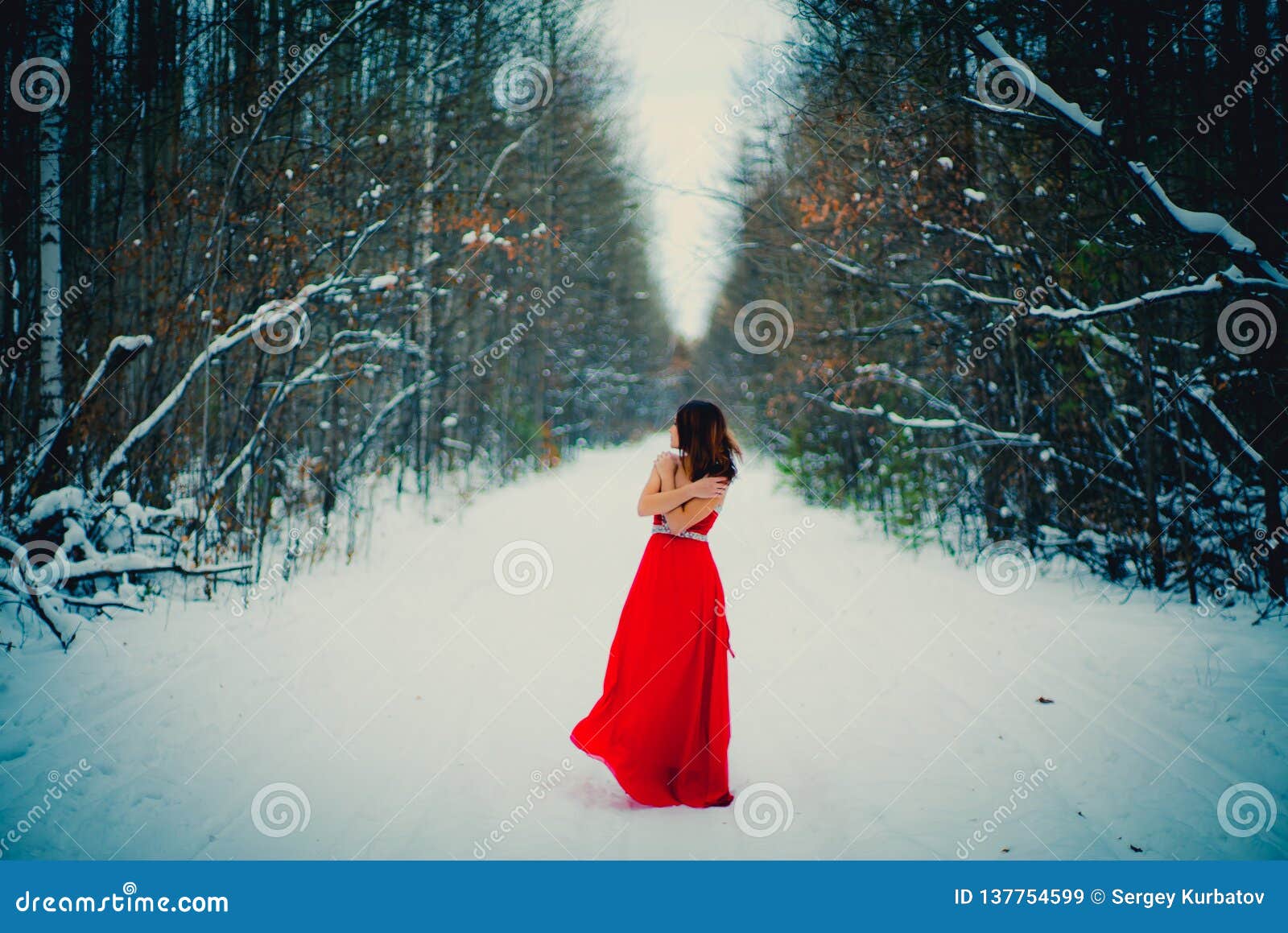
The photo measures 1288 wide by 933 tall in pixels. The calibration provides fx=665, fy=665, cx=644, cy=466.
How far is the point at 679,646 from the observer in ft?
11.5

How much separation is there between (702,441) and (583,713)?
83.7 inches

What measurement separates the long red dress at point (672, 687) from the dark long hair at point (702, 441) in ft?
0.93

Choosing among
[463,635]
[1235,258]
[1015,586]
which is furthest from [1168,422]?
[463,635]

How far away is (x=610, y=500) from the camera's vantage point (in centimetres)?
1605

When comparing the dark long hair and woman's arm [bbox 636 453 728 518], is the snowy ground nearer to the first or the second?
woman's arm [bbox 636 453 728 518]

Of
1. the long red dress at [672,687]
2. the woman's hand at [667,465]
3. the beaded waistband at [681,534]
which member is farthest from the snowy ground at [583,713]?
the woman's hand at [667,465]

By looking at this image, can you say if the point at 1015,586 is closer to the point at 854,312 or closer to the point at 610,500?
the point at 854,312

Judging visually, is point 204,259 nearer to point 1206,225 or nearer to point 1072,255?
point 1206,225

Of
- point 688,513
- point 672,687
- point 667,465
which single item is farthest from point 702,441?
point 672,687

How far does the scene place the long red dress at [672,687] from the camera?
11.0 ft

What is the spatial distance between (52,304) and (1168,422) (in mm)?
10146

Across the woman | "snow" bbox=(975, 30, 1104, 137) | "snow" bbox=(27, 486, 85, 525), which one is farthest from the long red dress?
"snow" bbox=(27, 486, 85, 525)

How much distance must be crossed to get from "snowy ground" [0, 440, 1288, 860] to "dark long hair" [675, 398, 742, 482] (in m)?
1.66

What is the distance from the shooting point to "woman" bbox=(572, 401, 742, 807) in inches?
133
